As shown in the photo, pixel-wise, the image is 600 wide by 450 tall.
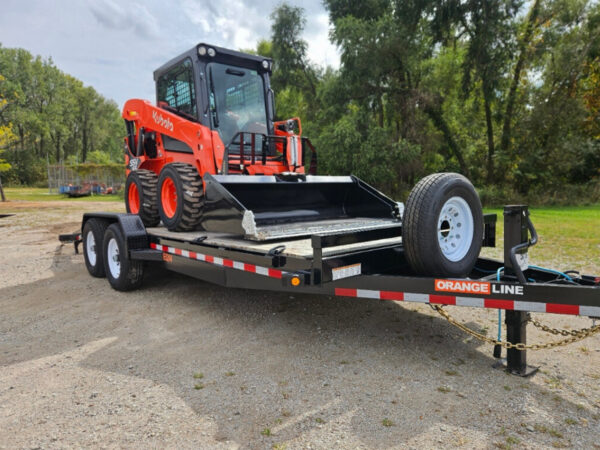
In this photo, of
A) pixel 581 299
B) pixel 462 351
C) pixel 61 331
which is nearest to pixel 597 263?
pixel 462 351

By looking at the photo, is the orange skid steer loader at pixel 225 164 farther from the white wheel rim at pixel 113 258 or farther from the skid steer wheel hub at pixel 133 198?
the white wheel rim at pixel 113 258

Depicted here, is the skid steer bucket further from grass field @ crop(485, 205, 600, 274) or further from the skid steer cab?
grass field @ crop(485, 205, 600, 274)

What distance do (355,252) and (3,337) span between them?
3636mm

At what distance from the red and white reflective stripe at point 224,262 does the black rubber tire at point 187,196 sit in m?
0.39

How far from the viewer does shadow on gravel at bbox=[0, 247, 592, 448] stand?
8.71ft

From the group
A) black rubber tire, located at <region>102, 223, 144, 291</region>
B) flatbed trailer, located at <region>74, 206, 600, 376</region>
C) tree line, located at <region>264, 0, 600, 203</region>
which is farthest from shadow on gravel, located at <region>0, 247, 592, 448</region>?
tree line, located at <region>264, 0, 600, 203</region>

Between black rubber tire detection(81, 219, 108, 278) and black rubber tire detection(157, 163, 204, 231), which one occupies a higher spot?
black rubber tire detection(157, 163, 204, 231)

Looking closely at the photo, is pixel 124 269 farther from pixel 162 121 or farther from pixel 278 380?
pixel 278 380

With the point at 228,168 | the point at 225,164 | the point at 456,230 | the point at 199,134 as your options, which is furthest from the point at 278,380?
the point at 199,134

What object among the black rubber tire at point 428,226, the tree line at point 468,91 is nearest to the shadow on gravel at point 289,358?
the black rubber tire at point 428,226

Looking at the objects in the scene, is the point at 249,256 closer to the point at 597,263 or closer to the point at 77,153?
the point at 597,263

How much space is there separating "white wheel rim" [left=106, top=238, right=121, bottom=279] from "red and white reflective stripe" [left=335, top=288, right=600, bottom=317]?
382 cm

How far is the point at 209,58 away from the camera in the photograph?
5.89 meters

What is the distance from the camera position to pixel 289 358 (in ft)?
11.7
